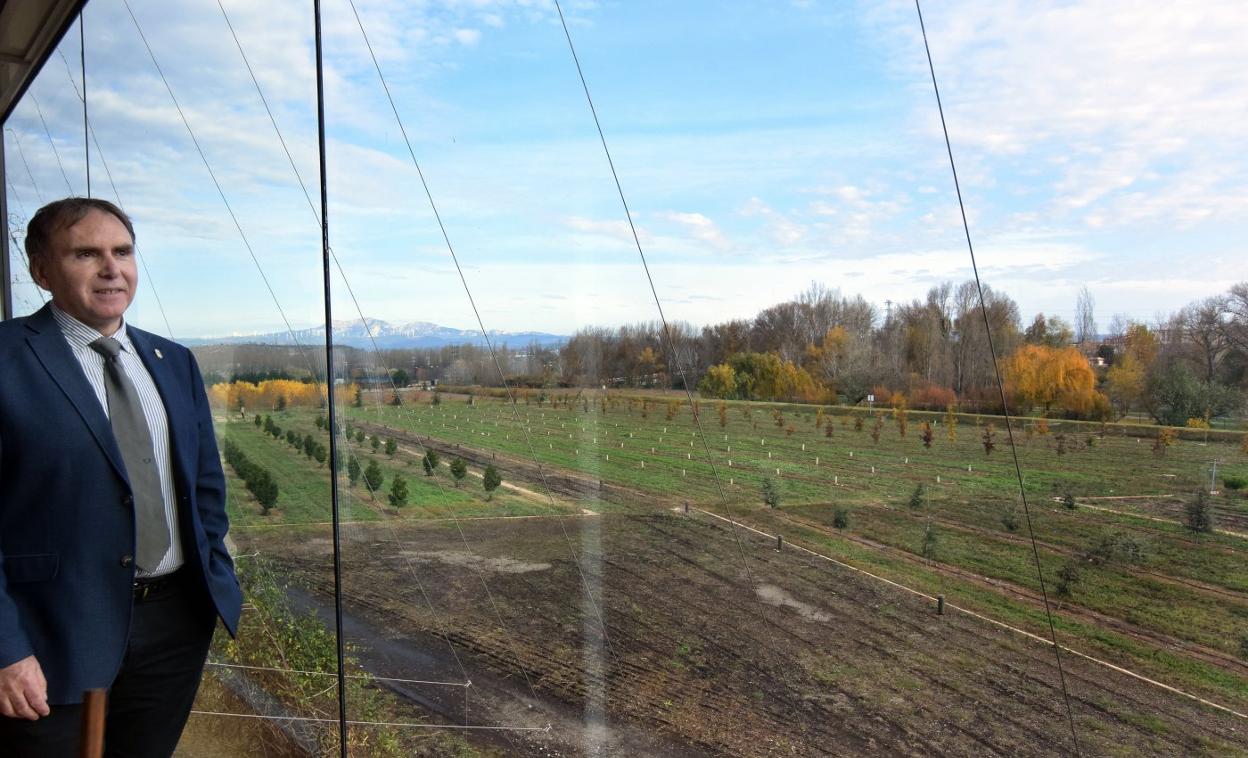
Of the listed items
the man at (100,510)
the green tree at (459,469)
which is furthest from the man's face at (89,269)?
the green tree at (459,469)

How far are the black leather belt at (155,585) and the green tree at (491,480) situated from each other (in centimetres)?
169

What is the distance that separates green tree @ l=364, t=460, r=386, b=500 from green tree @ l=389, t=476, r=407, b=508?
0.33ft

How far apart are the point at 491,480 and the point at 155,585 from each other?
1737mm

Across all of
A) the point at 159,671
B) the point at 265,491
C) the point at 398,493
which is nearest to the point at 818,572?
the point at 398,493

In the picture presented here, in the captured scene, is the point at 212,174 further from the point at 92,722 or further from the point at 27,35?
the point at 92,722

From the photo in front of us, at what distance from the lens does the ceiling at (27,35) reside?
8.49 ft

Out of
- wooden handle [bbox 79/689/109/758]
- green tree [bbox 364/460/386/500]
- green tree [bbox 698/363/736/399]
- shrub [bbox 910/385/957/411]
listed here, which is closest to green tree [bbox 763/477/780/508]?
green tree [bbox 698/363/736/399]

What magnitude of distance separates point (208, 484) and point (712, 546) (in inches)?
80.5

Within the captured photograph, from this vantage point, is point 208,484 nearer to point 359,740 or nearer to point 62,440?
point 62,440

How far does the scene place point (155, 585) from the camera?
1079mm

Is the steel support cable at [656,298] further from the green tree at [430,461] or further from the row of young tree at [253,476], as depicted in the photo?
the row of young tree at [253,476]

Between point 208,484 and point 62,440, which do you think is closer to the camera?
point 62,440

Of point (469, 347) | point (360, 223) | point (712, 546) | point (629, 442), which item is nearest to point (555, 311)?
point (469, 347)

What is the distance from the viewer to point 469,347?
99.8 inches
